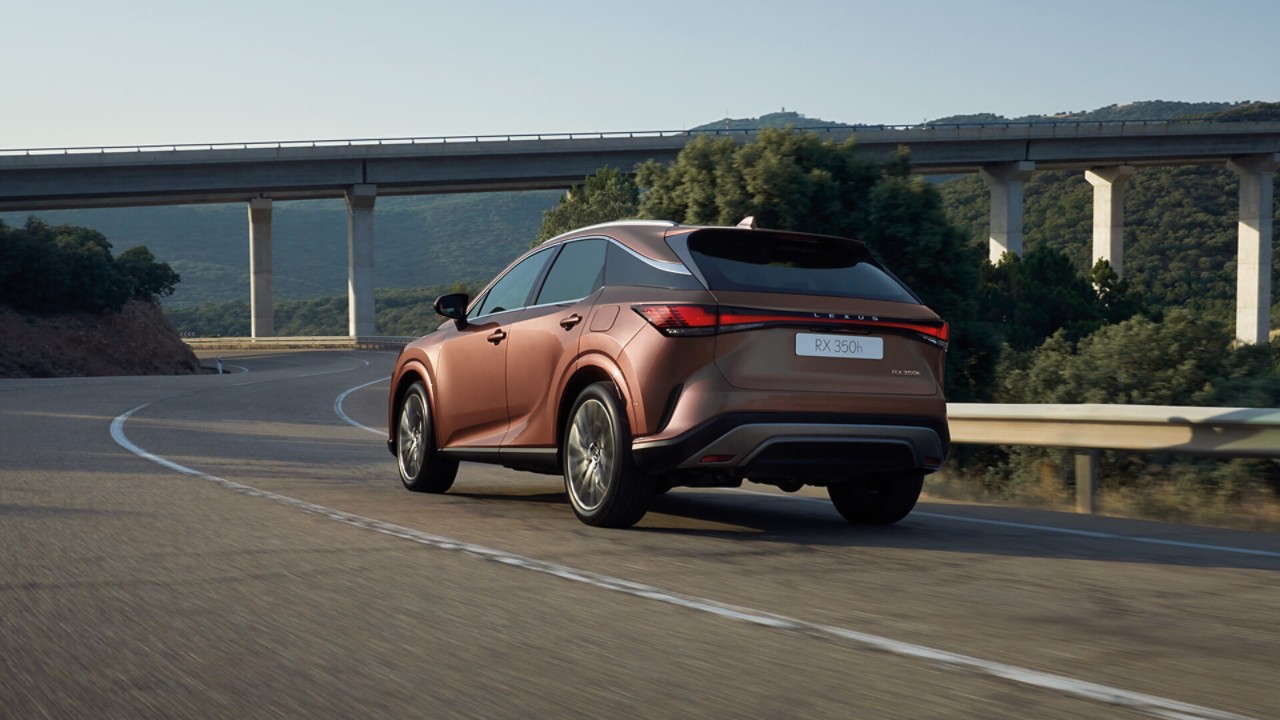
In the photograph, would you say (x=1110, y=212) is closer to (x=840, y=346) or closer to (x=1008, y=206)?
(x=1008, y=206)

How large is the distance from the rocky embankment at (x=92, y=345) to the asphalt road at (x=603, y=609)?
140 ft

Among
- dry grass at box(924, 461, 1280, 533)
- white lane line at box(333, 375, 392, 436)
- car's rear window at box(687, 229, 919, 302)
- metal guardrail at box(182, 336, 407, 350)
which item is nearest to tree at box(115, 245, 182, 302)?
metal guardrail at box(182, 336, 407, 350)

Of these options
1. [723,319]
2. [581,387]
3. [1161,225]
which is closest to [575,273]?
[581,387]

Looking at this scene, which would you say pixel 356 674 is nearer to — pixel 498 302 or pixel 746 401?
pixel 746 401

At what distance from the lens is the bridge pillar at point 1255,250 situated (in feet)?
245

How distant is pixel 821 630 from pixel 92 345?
53.9 m

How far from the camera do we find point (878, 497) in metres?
8.45

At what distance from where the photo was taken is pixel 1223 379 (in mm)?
14641

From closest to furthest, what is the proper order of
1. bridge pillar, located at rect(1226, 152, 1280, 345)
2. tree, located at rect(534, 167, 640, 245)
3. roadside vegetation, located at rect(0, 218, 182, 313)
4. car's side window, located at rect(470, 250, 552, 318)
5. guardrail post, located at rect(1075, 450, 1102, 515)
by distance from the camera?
1. car's side window, located at rect(470, 250, 552, 318)
2. guardrail post, located at rect(1075, 450, 1102, 515)
3. roadside vegetation, located at rect(0, 218, 182, 313)
4. tree, located at rect(534, 167, 640, 245)
5. bridge pillar, located at rect(1226, 152, 1280, 345)

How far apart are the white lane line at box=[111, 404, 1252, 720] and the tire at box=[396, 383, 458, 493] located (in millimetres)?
1465

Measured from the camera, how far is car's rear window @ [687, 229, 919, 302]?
759cm

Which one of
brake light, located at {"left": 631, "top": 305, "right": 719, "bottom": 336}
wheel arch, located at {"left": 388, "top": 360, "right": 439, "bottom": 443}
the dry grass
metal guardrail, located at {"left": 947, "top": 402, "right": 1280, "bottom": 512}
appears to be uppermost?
brake light, located at {"left": 631, "top": 305, "right": 719, "bottom": 336}

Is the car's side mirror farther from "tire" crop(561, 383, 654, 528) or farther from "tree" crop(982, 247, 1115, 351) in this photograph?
"tree" crop(982, 247, 1115, 351)

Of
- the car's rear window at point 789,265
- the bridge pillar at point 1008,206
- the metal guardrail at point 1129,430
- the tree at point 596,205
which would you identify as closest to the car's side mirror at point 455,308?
the car's rear window at point 789,265
